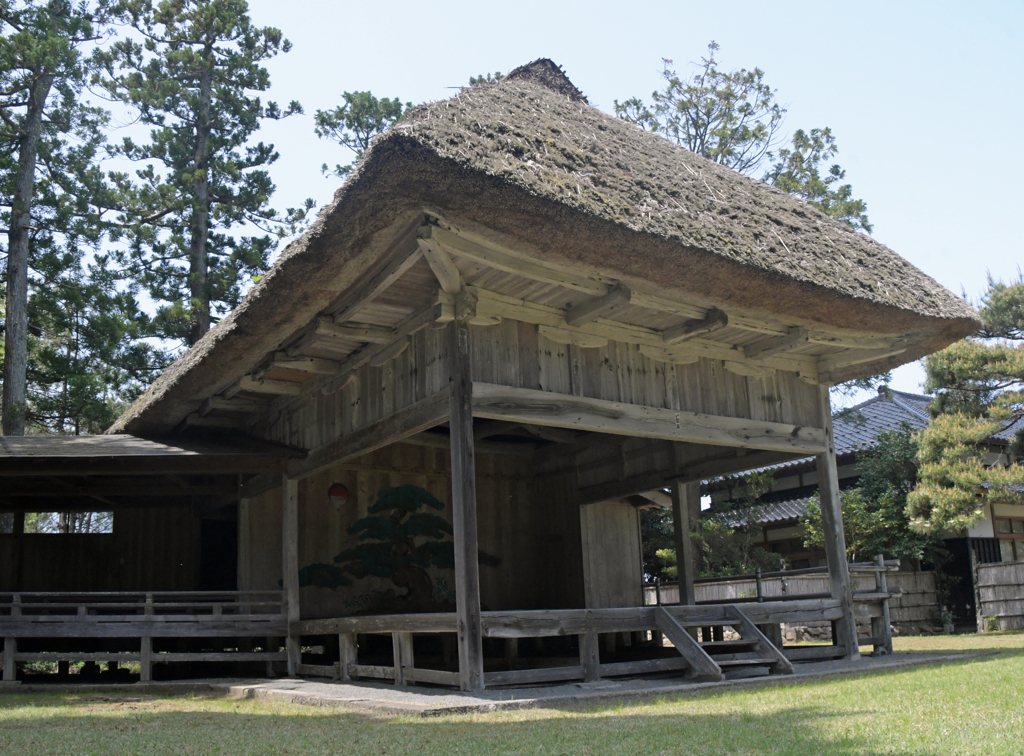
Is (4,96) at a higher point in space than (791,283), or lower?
higher

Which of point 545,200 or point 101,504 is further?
point 101,504

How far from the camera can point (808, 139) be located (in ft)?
64.5

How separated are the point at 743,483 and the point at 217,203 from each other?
41.9 feet

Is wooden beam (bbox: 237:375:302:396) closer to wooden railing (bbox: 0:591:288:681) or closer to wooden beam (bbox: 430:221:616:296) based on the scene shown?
wooden railing (bbox: 0:591:288:681)

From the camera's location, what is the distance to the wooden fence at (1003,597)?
15094 millimetres

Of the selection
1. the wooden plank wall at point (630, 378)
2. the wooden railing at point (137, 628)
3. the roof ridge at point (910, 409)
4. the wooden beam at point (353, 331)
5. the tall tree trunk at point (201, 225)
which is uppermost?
the tall tree trunk at point (201, 225)

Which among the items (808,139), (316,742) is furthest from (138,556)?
(808,139)

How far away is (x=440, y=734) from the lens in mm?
4793

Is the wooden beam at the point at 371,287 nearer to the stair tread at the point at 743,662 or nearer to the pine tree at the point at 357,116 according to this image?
the stair tread at the point at 743,662

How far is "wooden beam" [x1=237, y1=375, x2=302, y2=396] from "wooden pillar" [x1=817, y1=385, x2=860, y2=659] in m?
5.60

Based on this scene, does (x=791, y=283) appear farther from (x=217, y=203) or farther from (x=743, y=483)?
(x=217, y=203)

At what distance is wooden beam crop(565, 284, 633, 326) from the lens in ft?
23.6

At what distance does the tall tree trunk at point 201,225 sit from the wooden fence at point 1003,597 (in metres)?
15.3

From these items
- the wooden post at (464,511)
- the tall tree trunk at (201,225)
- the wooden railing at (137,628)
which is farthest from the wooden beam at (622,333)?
the tall tree trunk at (201,225)
